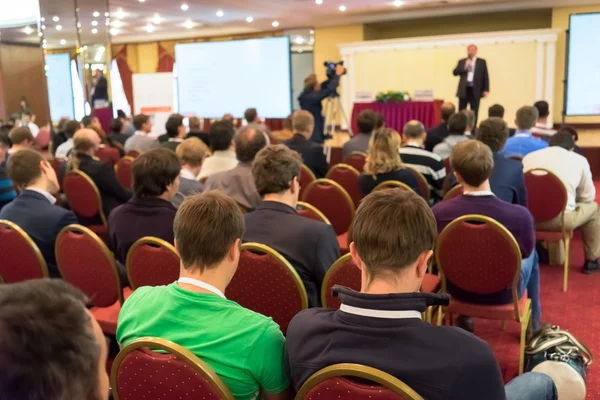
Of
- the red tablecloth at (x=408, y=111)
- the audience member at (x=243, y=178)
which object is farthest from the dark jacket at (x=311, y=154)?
the red tablecloth at (x=408, y=111)

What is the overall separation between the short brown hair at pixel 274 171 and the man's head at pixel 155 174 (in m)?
0.53

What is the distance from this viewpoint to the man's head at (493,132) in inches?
158

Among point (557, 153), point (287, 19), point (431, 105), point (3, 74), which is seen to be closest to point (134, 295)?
point (557, 153)

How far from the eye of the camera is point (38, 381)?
0.82 meters

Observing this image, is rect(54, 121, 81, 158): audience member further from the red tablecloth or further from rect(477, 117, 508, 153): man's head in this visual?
the red tablecloth

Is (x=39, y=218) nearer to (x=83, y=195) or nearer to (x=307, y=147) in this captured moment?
(x=83, y=195)

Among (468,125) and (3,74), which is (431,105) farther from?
(3,74)

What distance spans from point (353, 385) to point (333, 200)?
115 inches

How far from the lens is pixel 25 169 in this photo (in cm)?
337

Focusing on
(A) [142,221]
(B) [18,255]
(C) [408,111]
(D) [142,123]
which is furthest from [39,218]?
(C) [408,111]

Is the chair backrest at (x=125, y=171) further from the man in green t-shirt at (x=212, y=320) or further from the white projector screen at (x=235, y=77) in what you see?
the white projector screen at (x=235, y=77)

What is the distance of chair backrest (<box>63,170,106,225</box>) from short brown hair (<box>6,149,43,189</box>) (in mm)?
1359

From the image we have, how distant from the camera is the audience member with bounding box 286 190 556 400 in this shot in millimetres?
1348

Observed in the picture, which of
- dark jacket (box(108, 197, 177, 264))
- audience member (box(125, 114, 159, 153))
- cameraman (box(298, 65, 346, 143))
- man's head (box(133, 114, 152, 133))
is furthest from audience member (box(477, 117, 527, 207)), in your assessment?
cameraman (box(298, 65, 346, 143))
